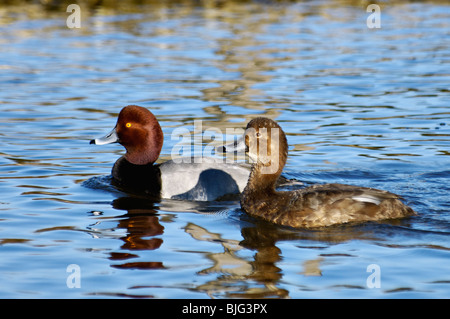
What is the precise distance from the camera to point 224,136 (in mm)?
10938

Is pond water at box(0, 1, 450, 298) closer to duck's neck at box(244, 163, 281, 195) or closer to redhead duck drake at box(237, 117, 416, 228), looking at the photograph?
redhead duck drake at box(237, 117, 416, 228)

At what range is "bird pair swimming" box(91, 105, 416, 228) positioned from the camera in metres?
7.20

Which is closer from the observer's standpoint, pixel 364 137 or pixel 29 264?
pixel 29 264

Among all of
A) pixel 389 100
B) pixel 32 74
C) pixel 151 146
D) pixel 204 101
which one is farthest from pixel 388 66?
pixel 151 146

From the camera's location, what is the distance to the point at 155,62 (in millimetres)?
17375

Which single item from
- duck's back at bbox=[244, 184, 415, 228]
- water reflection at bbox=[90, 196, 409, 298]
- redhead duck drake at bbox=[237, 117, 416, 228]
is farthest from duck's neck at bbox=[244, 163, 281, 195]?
duck's back at bbox=[244, 184, 415, 228]

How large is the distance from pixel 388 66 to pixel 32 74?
7.42 metres

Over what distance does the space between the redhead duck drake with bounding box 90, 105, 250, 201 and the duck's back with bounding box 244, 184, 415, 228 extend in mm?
1453

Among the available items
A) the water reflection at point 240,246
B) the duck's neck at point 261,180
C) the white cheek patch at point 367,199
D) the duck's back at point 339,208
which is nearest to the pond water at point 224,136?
the water reflection at point 240,246

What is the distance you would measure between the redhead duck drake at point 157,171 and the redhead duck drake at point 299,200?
3.02 ft

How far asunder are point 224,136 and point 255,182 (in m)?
3.19

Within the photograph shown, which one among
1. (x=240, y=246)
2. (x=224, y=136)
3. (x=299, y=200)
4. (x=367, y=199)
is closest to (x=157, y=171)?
(x=299, y=200)

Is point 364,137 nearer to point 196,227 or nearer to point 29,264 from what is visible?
point 196,227

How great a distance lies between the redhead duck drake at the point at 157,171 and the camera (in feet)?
28.2
